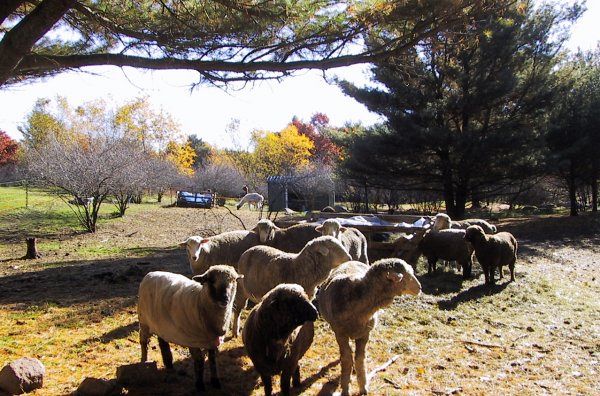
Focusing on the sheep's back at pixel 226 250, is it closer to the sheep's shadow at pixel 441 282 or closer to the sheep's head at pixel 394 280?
the sheep's shadow at pixel 441 282

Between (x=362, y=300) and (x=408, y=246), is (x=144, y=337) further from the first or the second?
(x=408, y=246)

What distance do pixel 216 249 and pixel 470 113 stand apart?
1526cm

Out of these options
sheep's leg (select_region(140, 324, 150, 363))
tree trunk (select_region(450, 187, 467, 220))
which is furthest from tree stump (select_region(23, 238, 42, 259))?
tree trunk (select_region(450, 187, 467, 220))

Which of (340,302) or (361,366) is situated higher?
(340,302)

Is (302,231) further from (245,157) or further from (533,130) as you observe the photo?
(245,157)

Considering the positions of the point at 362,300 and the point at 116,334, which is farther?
the point at 116,334

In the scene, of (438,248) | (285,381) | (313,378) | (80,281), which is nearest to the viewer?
(285,381)

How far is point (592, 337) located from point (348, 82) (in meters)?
16.6

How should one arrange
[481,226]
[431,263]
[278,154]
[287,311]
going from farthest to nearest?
[278,154] → [481,226] → [431,263] → [287,311]

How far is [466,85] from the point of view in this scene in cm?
1886

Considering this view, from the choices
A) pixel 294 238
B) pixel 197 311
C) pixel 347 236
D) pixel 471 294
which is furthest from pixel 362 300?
pixel 471 294

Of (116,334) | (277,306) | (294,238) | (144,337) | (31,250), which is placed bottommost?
(116,334)

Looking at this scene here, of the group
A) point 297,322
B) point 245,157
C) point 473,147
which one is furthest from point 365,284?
point 245,157

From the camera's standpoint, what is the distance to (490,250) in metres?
9.21
